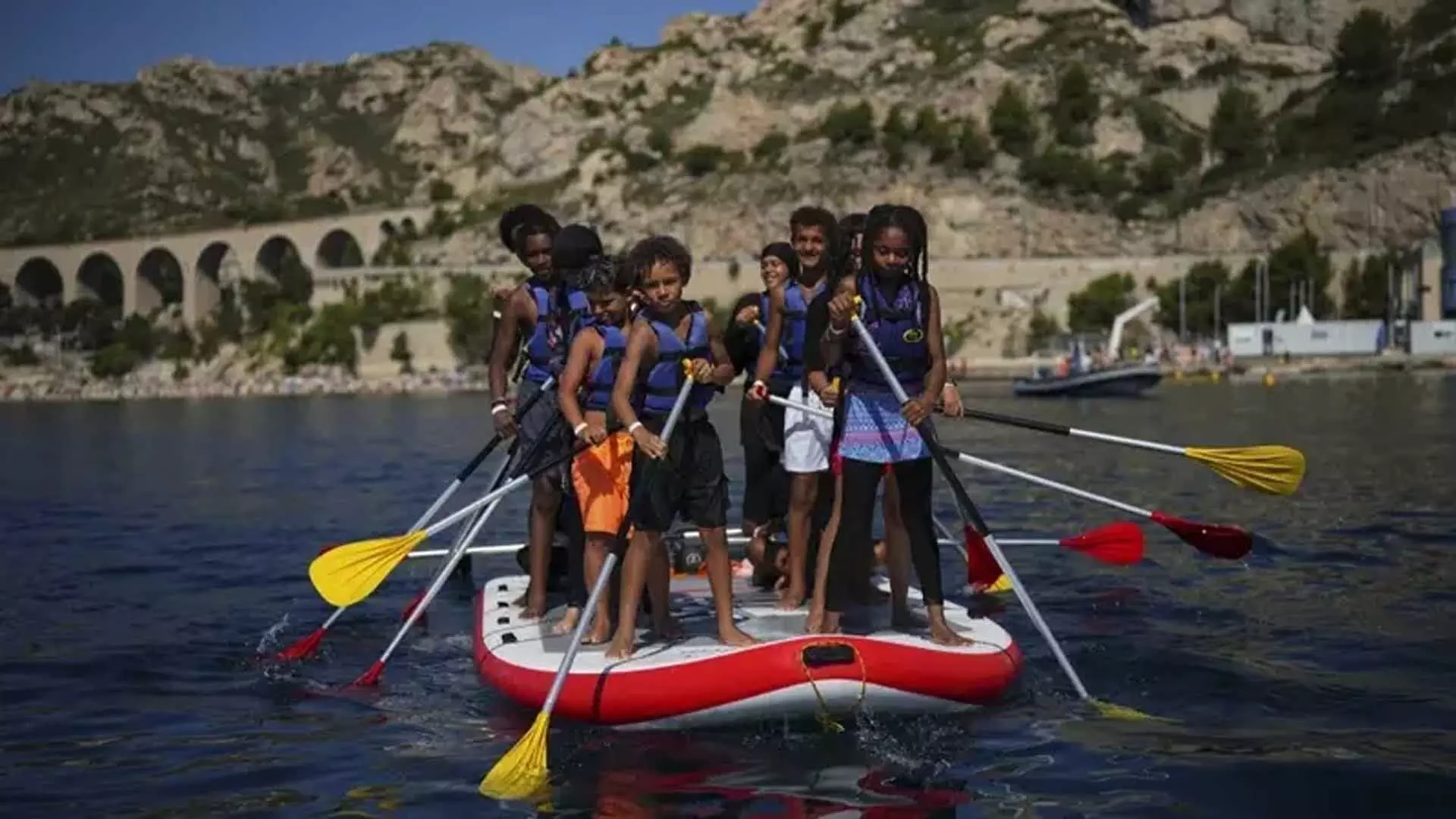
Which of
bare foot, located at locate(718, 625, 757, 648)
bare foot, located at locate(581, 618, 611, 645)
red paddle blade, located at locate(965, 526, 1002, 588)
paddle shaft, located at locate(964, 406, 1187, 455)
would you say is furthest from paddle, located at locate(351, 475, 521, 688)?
red paddle blade, located at locate(965, 526, 1002, 588)

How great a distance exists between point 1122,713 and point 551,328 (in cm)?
422

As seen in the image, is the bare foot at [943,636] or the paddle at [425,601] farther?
the paddle at [425,601]

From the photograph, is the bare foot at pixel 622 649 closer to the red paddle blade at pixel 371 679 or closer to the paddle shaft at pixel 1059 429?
the red paddle blade at pixel 371 679

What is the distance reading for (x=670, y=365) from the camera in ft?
27.6

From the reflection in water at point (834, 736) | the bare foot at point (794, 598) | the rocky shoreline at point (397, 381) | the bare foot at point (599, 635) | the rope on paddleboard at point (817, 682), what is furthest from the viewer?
Result: the rocky shoreline at point (397, 381)

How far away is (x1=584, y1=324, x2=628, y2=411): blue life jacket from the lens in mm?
8672

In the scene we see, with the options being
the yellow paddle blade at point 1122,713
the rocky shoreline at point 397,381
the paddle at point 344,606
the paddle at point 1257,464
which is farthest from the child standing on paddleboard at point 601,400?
the rocky shoreline at point 397,381

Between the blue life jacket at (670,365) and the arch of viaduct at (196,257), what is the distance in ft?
413

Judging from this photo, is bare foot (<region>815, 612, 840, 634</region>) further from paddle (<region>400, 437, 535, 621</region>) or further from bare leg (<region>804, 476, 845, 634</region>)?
paddle (<region>400, 437, 535, 621</region>)

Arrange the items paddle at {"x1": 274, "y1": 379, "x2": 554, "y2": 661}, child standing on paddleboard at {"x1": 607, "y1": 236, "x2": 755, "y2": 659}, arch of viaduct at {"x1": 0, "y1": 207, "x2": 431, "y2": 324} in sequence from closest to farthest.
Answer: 1. child standing on paddleboard at {"x1": 607, "y1": 236, "x2": 755, "y2": 659}
2. paddle at {"x1": 274, "y1": 379, "x2": 554, "y2": 661}
3. arch of viaduct at {"x1": 0, "y1": 207, "x2": 431, "y2": 324}

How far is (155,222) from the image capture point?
165 metres

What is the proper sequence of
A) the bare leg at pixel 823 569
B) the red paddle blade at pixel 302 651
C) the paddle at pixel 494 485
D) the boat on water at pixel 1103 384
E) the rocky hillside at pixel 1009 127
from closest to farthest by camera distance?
the bare leg at pixel 823 569
the red paddle blade at pixel 302 651
the paddle at pixel 494 485
the boat on water at pixel 1103 384
the rocky hillside at pixel 1009 127

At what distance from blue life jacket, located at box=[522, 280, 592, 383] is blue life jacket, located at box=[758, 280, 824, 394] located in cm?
118

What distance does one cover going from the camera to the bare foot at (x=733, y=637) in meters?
8.45
